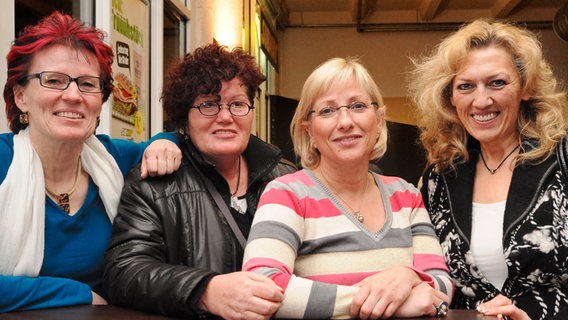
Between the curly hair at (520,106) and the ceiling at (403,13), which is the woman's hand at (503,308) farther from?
the ceiling at (403,13)

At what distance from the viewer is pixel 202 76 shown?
2205 mm

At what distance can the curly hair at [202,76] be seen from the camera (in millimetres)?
2201

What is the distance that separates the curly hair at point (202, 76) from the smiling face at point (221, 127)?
0.03 metres

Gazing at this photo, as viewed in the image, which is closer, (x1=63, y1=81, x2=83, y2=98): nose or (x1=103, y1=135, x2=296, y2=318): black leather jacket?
(x1=103, y1=135, x2=296, y2=318): black leather jacket

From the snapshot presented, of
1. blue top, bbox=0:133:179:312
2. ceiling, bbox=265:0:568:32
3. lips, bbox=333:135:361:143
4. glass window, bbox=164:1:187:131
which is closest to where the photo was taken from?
blue top, bbox=0:133:179:312

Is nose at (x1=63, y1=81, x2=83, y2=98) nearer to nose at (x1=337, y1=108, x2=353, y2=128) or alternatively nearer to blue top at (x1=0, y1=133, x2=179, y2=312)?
blue top at (x1=0, y1=133, x2=179, y2=312)

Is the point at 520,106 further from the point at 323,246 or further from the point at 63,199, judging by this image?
the point at 63,199

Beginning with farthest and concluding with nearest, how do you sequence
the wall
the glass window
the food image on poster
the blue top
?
the wall
the glass window
the food image on poster
the blue top

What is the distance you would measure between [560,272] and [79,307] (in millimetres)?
1436

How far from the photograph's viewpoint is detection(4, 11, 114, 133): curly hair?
6.48 ft

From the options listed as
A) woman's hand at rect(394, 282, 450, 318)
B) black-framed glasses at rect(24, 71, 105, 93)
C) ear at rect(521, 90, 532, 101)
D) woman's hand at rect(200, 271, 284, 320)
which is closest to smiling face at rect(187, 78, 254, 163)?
black-framed glasses at rect(24, 71, 105, 93)

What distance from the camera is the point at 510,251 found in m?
2.03

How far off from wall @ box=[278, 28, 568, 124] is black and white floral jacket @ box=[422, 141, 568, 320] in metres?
11.5

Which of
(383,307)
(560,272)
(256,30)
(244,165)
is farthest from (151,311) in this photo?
(256,30)
